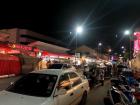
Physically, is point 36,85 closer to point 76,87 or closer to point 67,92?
point 67,92

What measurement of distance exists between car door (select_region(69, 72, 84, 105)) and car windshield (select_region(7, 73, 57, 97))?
132 cm

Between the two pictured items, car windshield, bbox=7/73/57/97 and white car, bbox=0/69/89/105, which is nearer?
white car, bbox=0/69/89/105

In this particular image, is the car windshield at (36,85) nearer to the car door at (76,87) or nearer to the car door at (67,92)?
the car door at (67,92)

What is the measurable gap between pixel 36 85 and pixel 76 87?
1989 millimetres

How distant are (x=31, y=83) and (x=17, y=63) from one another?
2072 centimetres

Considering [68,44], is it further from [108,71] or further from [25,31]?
[108,71]

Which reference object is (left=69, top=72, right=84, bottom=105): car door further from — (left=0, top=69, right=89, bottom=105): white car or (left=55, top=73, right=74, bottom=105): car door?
(left=55, top=73, right=74, bottom=105): car door

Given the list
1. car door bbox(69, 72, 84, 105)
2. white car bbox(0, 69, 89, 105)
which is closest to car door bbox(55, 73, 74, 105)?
white car bbox(0, 69, 89, 105)

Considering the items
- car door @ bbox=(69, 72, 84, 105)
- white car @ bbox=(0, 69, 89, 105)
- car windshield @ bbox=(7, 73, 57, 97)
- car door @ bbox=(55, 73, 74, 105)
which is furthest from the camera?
car door @ bbox=(69, 72, 84, 105)

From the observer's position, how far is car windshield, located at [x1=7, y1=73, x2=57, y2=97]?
5730mm

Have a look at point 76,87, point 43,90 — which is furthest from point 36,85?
point 76,87

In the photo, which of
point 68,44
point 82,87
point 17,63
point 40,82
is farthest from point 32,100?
point 68,44

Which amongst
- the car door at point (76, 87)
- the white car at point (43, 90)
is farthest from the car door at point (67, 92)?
the car door at point (76, 87)

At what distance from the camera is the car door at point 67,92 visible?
5875mm
